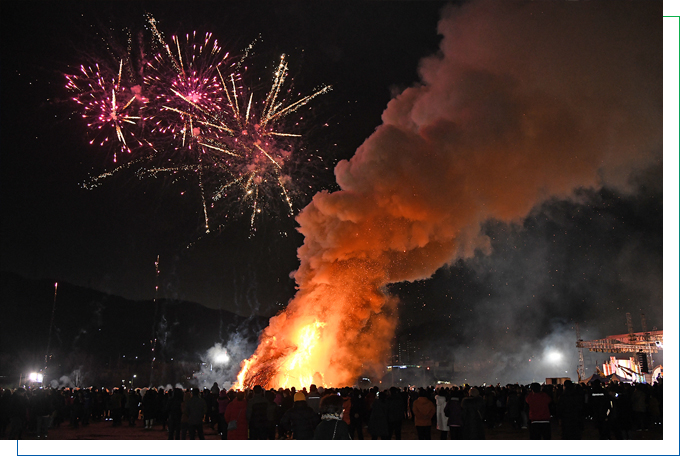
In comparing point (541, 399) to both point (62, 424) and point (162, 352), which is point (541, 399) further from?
point (162, 352)

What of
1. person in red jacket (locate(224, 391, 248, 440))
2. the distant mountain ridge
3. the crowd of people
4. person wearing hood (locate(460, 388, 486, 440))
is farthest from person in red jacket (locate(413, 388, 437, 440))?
the distant mountain ridge

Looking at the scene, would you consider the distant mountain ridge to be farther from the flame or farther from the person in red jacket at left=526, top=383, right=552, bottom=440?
the person in red jacket at left=526, top=383, right=552, bottom=440

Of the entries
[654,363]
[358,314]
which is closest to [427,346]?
[654,363]

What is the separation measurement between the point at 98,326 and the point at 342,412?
127659 millimetres

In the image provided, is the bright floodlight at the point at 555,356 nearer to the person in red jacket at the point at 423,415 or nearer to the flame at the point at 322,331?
the flame at the point at 322,331

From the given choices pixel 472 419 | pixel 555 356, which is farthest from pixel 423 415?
pixel 555 356

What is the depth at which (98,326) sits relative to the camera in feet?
392

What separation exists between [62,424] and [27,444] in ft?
33.7

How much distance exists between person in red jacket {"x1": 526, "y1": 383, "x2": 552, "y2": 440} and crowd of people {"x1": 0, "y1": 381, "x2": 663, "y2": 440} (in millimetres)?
17

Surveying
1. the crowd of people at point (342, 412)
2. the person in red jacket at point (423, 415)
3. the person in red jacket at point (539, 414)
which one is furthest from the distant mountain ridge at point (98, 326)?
the person in red jacket at point (539, 414)

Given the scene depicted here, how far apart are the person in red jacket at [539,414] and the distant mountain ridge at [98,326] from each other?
80.6 m

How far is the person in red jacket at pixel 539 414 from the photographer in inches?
376

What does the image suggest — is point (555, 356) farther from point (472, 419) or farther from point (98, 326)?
point (98, 326)

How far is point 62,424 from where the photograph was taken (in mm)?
19016
